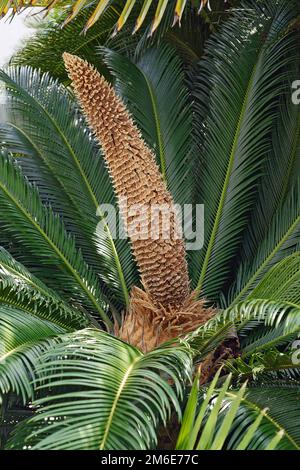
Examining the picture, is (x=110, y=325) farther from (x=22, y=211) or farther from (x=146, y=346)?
(x=22, y=211)

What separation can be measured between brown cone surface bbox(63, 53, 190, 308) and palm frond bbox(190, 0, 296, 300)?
23.2 inches

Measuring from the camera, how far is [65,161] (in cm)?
457

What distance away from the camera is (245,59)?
181 inches

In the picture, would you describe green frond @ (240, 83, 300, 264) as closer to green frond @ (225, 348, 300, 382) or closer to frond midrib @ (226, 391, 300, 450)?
green frond @ (225, 348, 300, 382)

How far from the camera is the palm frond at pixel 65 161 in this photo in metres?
4.37

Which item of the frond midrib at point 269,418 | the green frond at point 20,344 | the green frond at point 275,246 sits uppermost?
the green frond at point 275,246

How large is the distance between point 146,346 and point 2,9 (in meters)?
1.98

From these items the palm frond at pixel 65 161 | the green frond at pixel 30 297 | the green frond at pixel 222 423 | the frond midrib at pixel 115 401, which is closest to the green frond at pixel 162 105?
the palm frond at pixel 65 161

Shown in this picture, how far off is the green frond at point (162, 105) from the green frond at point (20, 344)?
1.70 m

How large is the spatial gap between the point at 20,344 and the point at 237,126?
225cm

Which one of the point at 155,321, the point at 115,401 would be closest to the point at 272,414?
the point at 115,401

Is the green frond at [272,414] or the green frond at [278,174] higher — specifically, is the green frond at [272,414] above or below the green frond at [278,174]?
below

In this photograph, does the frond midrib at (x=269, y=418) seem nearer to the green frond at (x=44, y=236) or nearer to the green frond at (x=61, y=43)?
the green frond at (x=44, y=236)
